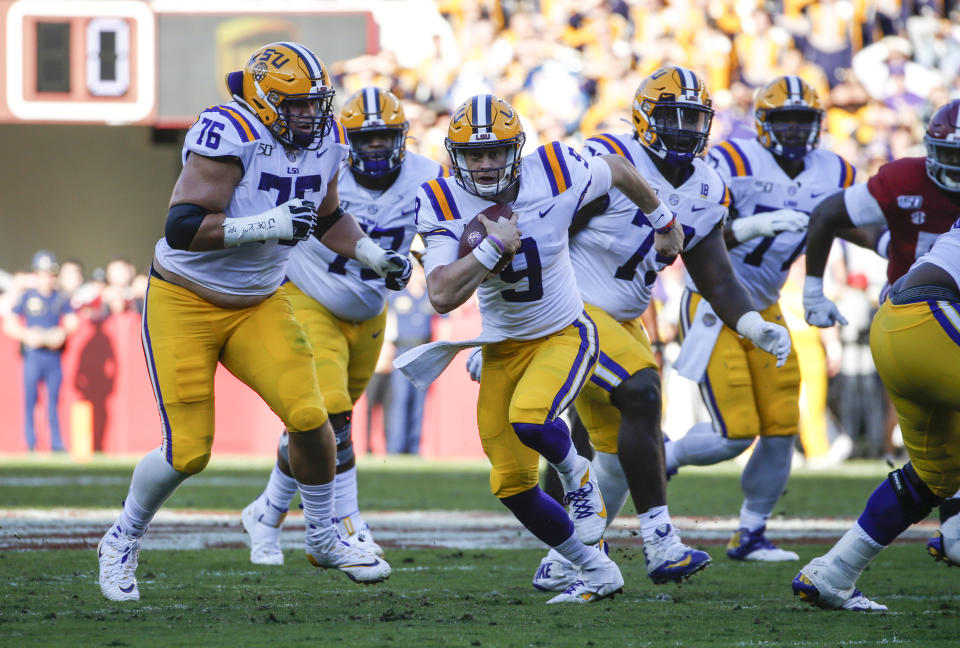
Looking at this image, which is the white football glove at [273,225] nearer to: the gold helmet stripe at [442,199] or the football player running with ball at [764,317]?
the gold helmet stripe at [442,199]

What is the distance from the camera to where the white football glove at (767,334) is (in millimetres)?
5062

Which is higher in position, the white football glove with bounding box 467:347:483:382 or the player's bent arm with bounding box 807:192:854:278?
the player's bent arm with bounding box 807:192:854:278

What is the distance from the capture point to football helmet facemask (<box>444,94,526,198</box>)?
4.48 metres

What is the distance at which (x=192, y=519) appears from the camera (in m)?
7.63

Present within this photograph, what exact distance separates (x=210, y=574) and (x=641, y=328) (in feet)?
6.52

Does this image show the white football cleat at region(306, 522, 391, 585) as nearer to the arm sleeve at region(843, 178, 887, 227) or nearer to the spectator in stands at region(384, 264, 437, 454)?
the arm sleeve at region(843, 178, 887, 227)

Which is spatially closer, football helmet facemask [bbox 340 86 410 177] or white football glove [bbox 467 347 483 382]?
white football glove [bbox 467 347 483 382]

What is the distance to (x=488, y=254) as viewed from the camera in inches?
169

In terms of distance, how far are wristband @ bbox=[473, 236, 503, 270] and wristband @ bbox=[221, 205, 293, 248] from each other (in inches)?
27.0

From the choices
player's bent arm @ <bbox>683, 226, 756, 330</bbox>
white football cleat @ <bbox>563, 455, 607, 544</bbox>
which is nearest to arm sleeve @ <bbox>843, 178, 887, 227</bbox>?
player's bent arm @ <bbox>683, 226, 756, 330</bbox>

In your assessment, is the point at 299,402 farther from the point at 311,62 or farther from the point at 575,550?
the point at 311,62

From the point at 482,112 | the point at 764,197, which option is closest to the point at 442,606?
the point at 482,112

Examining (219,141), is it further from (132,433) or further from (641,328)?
(132,433)

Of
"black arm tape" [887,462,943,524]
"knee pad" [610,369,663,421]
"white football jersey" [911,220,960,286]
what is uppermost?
"white football jersey" [911,220,960,286]
